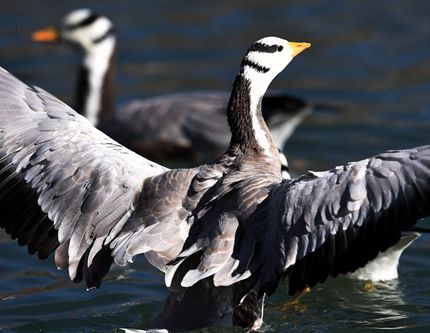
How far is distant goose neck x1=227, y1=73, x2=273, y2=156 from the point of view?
7.19 metres

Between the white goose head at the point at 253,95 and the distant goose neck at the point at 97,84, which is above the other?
the white goose head at the point at 253,95

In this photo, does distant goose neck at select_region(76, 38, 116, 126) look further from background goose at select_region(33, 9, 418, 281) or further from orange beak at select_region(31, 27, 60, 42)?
orange beak at select_region(31, 27, 60, 42)

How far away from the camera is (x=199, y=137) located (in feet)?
38.2

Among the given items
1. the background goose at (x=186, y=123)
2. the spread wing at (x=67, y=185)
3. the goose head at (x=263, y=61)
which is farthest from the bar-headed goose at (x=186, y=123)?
the spread wing at (x=67, y=185)

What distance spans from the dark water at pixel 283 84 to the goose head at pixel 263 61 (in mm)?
1594

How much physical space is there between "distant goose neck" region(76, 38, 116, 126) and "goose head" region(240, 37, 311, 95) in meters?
5.30

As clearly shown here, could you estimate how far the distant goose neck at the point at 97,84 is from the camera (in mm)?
12539

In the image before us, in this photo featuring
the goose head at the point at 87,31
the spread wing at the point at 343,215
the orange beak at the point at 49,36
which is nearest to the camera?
the spread wing at the point at 343,215

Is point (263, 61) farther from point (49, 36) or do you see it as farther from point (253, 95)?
point (49, 36)

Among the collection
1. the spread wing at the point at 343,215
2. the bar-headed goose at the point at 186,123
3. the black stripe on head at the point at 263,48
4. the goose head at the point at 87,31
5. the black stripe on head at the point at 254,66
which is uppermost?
the black stripe on head at the point at 263,48

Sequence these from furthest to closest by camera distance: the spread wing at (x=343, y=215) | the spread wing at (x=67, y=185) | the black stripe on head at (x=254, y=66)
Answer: the black stripe on head at (x=254, y=66)
the spread wing at (x=67, y=185)
the spread wing at (x=343, y=215)

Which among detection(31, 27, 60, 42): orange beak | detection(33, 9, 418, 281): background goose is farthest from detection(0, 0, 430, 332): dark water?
detection(31, 27, 60, 42): orange beak

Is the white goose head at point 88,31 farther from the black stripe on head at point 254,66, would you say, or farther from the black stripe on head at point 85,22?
the black stripe on head at point 254,66

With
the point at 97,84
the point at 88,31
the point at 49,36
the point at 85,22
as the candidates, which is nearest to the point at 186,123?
the point at 97,84
